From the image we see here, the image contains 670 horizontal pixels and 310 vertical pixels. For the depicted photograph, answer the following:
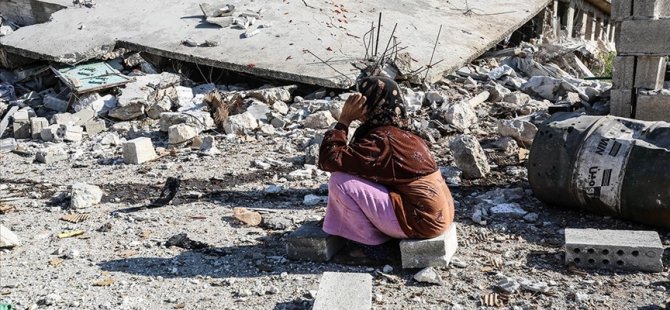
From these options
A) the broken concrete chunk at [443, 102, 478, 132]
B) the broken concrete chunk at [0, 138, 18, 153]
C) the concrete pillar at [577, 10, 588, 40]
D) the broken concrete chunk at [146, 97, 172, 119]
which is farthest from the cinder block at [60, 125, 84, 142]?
the concrete pillar at [577, 10, 588, 40]

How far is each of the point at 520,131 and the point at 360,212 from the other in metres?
3.08

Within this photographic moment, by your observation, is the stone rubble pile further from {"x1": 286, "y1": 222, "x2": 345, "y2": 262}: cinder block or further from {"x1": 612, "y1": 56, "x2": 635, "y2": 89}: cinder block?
{"x1": 286, "y1": 222, "x2": 345, "y2": 262}: cinder block

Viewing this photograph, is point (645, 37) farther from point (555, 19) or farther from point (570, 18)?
point (570, 18)

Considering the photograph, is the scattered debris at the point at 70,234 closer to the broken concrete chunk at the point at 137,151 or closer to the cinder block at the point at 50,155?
the broken concrete chunk at the point at 137,151

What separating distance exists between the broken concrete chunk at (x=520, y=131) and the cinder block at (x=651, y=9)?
1327mm

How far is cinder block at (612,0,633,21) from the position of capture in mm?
6625

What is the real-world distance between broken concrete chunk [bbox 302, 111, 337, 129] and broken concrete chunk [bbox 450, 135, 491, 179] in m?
1.90

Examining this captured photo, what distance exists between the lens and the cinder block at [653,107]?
6.69 meters

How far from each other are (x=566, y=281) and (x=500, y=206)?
51.6 inches

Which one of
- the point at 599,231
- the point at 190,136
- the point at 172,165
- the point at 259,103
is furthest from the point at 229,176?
the point at 599,231

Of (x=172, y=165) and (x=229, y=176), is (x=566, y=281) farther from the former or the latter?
(x=172, y=165)

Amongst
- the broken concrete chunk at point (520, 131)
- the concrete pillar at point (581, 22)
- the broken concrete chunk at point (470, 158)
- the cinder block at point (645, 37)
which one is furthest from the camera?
the concrete pillar at point (581, 22)

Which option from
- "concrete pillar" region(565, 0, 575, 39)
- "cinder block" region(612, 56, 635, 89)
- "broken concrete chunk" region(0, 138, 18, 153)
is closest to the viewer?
"cinder block" region(612, 56, 635, 89)

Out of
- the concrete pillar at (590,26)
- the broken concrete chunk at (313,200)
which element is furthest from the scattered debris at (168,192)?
the concrete pillar at (590,26)
